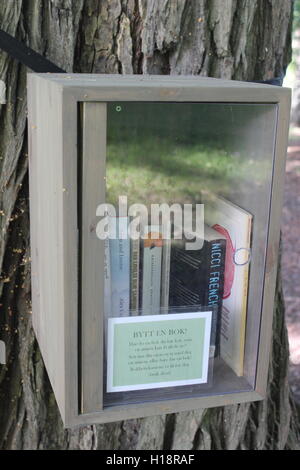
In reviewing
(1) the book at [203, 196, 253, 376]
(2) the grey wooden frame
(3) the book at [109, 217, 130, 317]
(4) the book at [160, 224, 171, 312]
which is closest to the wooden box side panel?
(2) the grey wooden frame

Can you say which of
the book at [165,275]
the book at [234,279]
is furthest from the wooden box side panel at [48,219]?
the book at [234,279]

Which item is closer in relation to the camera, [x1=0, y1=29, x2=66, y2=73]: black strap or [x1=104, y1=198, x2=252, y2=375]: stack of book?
[x1=104, y1=198, x2=252, y2=375]: stack of book

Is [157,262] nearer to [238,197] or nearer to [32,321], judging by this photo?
[238,197]

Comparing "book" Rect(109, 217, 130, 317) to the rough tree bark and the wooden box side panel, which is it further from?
the rough tree bark

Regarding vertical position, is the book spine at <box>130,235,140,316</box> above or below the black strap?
below

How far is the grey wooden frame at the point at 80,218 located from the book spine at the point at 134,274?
0.47 ft

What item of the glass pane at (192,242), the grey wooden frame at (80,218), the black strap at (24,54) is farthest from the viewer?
the black strap at (24,54)

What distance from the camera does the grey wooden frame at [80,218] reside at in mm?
885

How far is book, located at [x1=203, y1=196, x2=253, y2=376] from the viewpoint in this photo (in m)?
1.11

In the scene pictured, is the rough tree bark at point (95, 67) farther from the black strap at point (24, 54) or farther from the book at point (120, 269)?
the book at point (120, 269)

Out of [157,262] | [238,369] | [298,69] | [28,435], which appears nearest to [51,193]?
[157,262]

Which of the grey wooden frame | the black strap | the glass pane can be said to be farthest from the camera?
the black strap

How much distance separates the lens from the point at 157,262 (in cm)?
115
